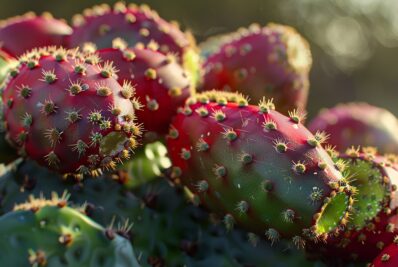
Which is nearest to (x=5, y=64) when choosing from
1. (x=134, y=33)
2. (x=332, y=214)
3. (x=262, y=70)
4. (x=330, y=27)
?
(x=134, y=33)

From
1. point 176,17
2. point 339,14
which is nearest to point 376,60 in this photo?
point 339,14

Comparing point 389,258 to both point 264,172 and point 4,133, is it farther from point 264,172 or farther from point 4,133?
point 4,133

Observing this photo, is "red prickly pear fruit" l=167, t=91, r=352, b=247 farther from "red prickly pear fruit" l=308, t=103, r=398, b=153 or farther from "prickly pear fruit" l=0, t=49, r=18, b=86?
"red prickly pear fruit" l=308, t=103, r=398, b=153

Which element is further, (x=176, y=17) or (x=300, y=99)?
(x=176, y=17)

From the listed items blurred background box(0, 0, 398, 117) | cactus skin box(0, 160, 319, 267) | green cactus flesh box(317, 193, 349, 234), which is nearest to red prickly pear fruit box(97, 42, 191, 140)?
cactus skin box(0, 160, 319, 267)

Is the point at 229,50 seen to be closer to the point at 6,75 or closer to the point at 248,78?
the point at 248,78

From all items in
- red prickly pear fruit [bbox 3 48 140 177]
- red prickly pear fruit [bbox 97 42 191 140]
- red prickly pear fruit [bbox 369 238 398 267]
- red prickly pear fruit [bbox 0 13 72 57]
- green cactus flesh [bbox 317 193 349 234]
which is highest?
red prickly pear fruit [bbox 0 13 72 57]

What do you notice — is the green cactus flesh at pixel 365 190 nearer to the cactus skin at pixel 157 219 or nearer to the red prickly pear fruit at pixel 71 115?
the cactus skin at pixel 157 219

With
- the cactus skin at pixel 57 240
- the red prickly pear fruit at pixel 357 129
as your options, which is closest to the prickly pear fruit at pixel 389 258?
the cactus skin at pixel 57 240
